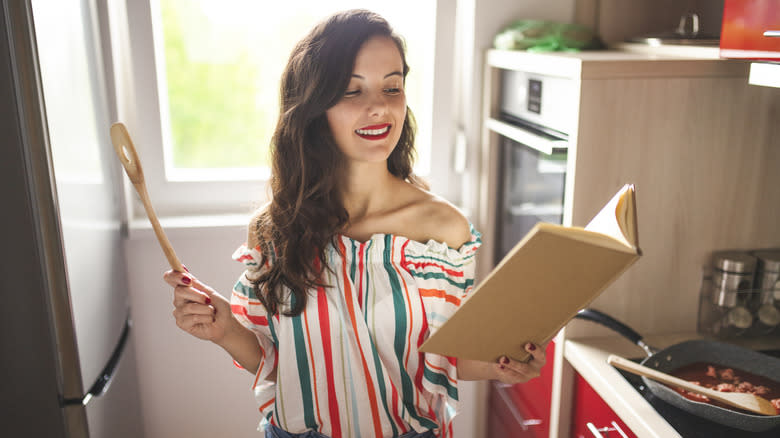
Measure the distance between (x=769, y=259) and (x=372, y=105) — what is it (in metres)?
0.96

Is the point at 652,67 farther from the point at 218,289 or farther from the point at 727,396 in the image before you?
the point at 218,289

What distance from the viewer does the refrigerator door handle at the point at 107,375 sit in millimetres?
1260

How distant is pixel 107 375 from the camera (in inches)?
57.2

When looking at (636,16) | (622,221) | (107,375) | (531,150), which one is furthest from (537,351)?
(636,16)

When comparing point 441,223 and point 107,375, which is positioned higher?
point 441,223

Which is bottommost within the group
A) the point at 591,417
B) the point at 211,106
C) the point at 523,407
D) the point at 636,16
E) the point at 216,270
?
the point at 523,407

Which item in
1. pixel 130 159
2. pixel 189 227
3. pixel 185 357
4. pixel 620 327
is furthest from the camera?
pixel 185 357

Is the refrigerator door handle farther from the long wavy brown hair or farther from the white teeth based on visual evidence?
the white teeth

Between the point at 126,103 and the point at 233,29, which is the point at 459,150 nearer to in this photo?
the point at 233,29

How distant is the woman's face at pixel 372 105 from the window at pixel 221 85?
27.3 inches

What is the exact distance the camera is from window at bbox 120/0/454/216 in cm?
173

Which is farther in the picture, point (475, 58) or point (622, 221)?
point (475, 58)

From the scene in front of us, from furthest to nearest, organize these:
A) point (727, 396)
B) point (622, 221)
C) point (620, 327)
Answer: point (620, 327), point (727, 396), point (622, 221)

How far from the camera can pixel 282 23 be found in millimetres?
1791
